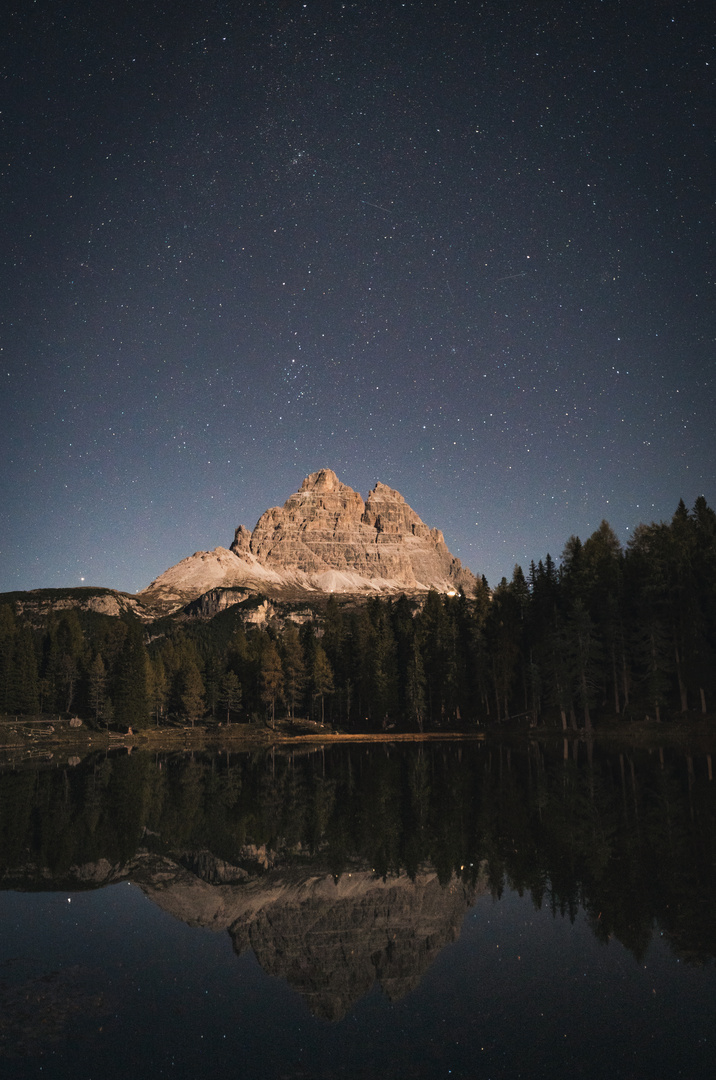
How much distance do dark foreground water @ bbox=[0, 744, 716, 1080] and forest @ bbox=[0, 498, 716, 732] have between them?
44.7m

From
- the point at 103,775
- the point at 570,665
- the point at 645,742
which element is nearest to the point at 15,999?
the point at 103,775

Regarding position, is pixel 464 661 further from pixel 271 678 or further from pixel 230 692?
pixel 230 692

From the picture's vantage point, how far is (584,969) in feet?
38.4

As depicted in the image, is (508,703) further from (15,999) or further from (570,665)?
(15,999)

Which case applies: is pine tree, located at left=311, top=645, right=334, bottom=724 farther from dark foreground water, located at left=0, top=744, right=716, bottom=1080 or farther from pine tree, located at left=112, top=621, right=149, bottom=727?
dark foreground water, located at left=0, top=744, right=716, bottom=1080

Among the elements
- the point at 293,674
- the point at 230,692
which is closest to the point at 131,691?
the point at 230,692

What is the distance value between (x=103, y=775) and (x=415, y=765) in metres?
22.6

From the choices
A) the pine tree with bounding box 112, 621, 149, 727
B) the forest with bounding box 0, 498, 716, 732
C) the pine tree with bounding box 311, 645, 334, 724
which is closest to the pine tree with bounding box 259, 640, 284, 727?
the forest with bounding box 0, 498, 716, 732

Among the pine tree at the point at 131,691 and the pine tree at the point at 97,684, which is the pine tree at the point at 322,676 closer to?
the pine tree at the point at 131,691

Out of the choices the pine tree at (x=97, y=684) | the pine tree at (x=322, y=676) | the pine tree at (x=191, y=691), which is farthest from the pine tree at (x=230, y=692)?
the pine tree at (x=97, y=684)

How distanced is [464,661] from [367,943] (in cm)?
8444

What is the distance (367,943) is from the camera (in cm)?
1334

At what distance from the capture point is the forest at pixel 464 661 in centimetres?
6981

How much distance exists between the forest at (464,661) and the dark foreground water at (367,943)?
4466 cm
